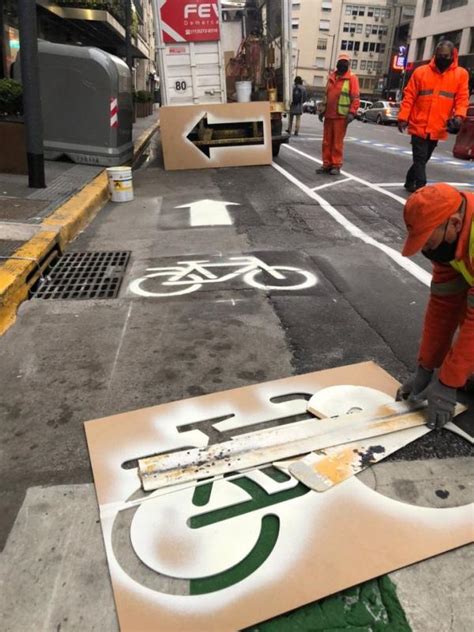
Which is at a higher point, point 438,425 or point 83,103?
point 83,103

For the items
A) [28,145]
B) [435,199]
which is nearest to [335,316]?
[435,199]

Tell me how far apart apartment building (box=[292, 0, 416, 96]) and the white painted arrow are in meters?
74.5

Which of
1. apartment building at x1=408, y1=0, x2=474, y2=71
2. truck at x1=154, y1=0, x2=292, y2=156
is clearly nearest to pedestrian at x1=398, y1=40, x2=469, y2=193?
truck at x1=154, y1=0, x2=292, y2=156

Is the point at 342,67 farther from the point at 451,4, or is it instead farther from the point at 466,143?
the point at 451,4

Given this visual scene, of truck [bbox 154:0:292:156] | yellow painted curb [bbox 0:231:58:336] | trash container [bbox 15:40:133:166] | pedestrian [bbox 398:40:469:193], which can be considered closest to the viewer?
yellow painted curb [bbox 0:231:58:336]

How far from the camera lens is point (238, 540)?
6.09ft

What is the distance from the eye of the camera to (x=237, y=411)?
2.58 meters

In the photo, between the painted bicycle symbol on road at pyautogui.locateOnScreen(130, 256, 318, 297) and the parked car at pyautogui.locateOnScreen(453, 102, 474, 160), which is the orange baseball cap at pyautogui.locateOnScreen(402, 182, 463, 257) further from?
the parked car at pyautogui.locateOnScreen(453, 102, 474, 160)

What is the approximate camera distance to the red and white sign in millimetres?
9016

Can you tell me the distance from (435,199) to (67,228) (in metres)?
4.02

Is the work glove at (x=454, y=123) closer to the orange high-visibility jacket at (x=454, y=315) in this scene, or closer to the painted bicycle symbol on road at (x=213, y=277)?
the painted bicycle symbol on road at (x=213, y=277)

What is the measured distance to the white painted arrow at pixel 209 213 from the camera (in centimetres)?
605

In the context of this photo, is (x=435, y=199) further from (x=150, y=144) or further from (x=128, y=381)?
(x=150, y=144)

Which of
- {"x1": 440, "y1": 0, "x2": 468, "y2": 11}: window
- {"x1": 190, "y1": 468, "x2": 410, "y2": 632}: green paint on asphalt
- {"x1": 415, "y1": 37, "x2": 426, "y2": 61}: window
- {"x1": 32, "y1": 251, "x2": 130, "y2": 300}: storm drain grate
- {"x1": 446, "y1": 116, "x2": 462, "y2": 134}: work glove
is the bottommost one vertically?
{"x1": 190, "y1": 468, "x2": 410, "y2": 632}: green paint on asphalt
